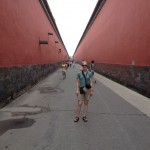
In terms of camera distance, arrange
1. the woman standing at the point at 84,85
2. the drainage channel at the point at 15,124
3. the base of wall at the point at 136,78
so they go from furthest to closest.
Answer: the base of wall at the point at 136,78 < the woman standing at the point at 84,85 < the drainage channel at the point at 15,124

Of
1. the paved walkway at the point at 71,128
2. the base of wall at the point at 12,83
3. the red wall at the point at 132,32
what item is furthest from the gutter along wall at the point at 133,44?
the base of wall at the point at 12,83

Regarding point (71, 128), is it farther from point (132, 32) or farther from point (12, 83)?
point (132, 32)

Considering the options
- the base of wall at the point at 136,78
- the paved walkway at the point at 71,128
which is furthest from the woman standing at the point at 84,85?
the base of wall at the point at 136,78

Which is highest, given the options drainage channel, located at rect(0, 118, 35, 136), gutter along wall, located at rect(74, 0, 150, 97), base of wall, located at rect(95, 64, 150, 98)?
gutter along wall, located at rect(74, 0, 150, 97)

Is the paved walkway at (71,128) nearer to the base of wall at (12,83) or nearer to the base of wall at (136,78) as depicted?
the base of wall at (12,83)

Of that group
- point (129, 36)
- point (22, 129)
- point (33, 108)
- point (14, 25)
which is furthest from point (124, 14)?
point (22, 129)

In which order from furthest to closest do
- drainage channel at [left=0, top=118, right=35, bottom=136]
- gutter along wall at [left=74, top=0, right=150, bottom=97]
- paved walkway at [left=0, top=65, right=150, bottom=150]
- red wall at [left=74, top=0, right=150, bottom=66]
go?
red wall at [left=74, top=0, right=150, bottom=66], gutter along wall at [left=74, top=0, right=150, bottom=97], drainage channel at [left=0, top=118, right=35, bottom=136], paved walkway at [left=0, top=65, right=150, bottom=150]

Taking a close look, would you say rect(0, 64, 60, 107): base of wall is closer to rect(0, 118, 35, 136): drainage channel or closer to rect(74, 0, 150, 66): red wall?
rect(0, 118, 35, 136): drainage channel

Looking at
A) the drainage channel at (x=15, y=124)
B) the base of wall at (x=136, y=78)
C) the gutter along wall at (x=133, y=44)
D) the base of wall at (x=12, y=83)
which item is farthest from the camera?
the gutter along wall at (x=133, y=44)

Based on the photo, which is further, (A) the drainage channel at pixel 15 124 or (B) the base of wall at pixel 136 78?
(B) the base of wall at pixel 136 78

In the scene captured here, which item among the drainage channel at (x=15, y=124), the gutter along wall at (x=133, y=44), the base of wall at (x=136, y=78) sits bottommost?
the drainage channel at (x=15, y=124)

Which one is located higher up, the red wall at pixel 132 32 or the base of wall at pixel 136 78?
the red wall at pixel 132 32

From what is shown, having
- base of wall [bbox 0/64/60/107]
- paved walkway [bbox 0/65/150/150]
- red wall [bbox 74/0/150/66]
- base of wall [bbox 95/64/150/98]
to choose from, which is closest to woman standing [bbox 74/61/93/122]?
paved walkway [bbox 0/65/150/150]

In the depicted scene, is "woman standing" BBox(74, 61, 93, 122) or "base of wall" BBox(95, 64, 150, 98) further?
"base of wall" BBox(95, 64, 150, 98)
